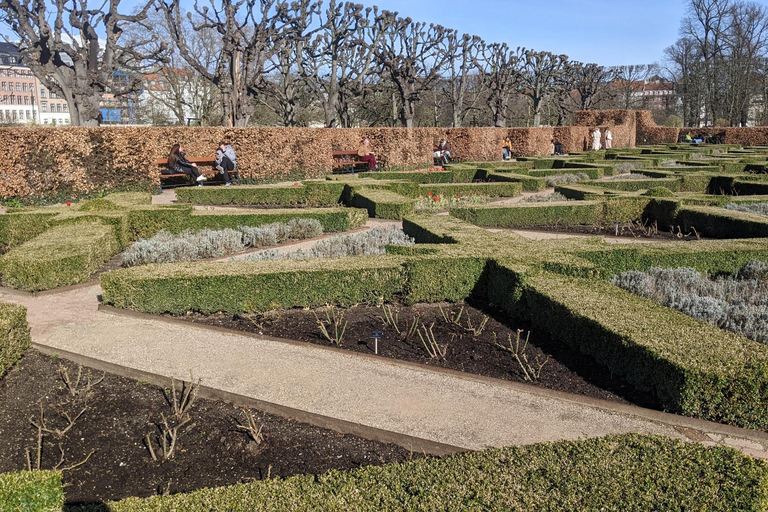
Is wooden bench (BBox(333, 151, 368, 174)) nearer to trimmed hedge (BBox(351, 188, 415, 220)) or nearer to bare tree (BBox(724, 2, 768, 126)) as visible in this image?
trimmed hedge (BBox(351, 188, 415, 220))

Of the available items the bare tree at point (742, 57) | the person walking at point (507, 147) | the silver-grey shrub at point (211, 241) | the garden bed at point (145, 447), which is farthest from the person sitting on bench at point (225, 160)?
the bare tree at point (742, 57)

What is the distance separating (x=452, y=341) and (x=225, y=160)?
1301cm

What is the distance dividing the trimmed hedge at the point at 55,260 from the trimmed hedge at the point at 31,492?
16.9ft

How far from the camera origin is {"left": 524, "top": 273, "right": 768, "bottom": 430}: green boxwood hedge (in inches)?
163

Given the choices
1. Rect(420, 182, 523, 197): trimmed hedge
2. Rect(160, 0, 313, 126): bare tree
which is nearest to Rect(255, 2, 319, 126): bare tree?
Rect(160, 0, 313, 126): bare tree

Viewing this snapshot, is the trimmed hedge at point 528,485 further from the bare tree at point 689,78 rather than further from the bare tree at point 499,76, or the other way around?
the bare tree at point 689,78

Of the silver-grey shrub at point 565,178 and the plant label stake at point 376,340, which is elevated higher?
the silver-grey shrub at point 565,178

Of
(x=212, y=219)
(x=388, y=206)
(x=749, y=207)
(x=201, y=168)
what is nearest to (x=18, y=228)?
(x=212, y=219)

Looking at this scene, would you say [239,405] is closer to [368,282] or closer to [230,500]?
[230,500]

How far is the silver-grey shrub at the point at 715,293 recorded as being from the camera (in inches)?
229

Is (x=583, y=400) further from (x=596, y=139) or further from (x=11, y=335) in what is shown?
(x=596, y=139)

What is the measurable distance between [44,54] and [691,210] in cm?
1860

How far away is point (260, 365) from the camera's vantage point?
5176 millimetres

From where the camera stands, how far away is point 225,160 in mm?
17250
